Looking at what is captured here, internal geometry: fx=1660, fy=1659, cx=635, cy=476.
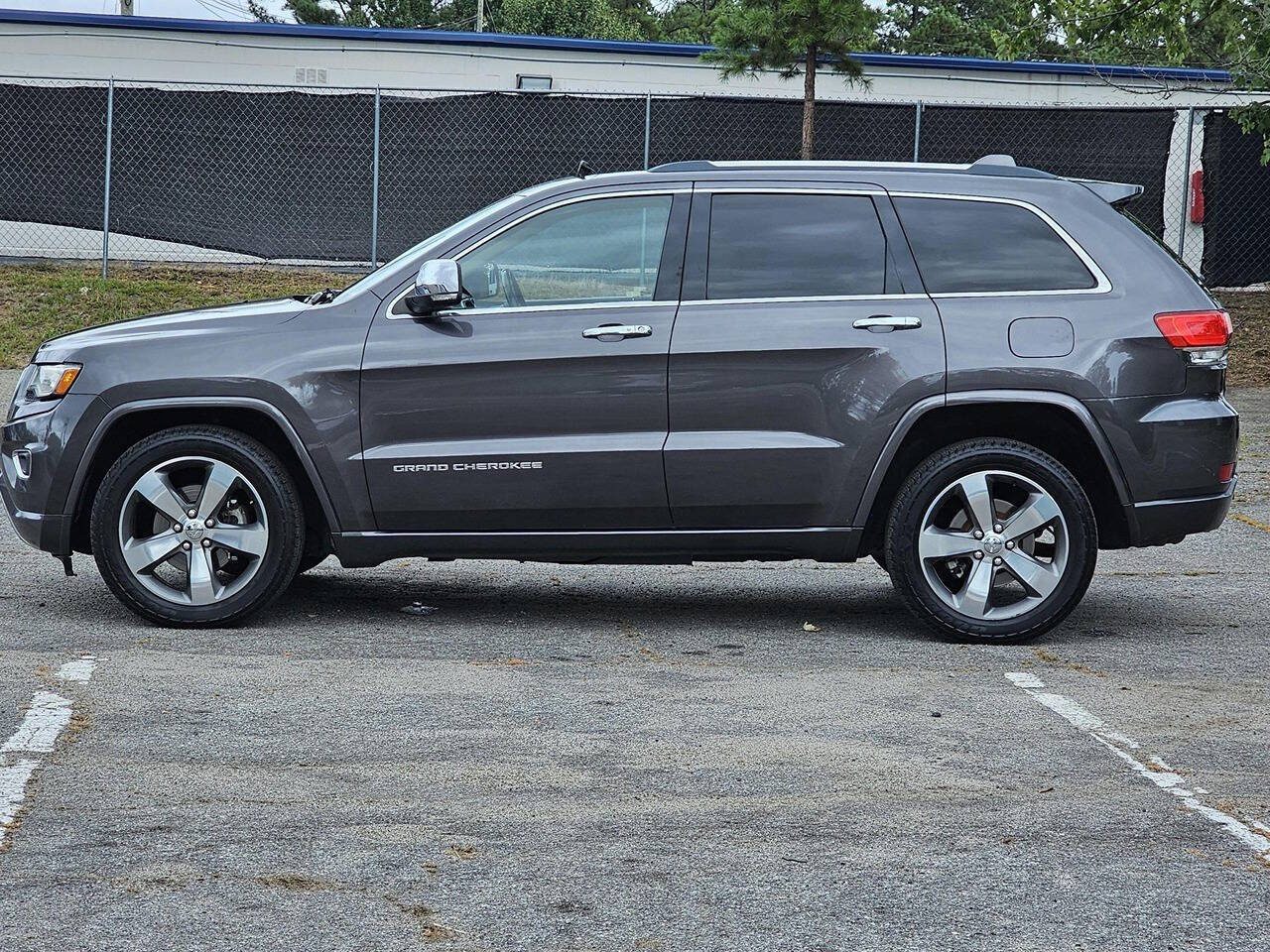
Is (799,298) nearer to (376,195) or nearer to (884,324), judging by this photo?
(884,324)

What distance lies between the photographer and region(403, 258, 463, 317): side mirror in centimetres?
641

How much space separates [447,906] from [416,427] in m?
3.11

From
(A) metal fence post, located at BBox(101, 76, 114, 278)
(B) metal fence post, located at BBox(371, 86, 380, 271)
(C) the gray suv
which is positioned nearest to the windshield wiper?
(C) the gray suv

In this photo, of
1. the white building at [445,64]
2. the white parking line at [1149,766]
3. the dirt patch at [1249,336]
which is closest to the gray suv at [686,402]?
the white parking line at [1149,766]

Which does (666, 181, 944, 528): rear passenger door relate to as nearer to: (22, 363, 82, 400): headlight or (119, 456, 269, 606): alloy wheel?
(119, 456, 269, 606): alloy wheel

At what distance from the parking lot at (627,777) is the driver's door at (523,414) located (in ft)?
1.85

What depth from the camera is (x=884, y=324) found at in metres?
6.57

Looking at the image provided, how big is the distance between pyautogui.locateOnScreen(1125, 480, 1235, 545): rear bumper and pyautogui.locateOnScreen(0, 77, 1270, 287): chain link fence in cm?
1360

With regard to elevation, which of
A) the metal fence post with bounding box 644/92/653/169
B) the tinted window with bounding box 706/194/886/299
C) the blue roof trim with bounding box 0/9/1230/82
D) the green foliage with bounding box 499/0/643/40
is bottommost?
the tinted window with bounding box 706/194/886/299

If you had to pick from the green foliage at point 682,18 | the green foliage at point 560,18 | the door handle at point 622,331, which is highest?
the green foliage at point 682,18

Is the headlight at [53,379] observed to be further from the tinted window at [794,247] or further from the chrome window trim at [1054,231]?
the chrome window trim at [1054,231]

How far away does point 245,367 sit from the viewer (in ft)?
21.6

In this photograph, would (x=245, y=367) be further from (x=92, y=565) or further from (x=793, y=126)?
(x=793, y=126)

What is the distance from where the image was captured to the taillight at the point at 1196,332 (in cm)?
656
